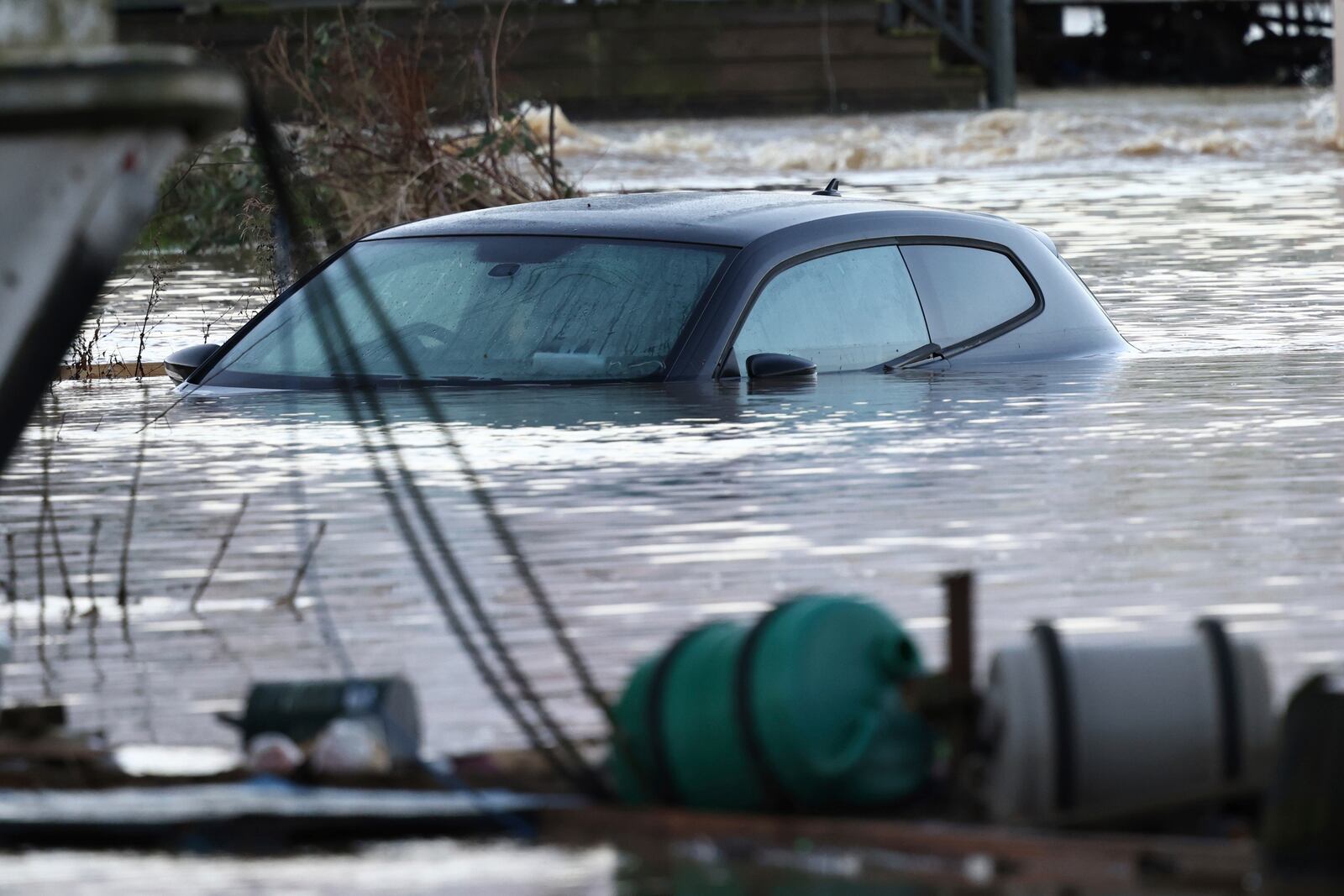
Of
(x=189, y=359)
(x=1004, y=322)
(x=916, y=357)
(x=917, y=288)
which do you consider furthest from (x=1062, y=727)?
(x=189, y=359)

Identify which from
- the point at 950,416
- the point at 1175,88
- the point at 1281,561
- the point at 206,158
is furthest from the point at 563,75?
the point at 1281,561

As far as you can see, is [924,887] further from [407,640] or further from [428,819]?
[407,640]

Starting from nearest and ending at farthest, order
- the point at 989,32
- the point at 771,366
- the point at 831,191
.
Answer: the point at 771,366 → the point at 831,191 → the point at 989,32

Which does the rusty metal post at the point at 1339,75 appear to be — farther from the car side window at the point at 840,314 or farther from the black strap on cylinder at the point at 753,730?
the black strap on cylinder at the point at 753,730

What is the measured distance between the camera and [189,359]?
9.86 meters

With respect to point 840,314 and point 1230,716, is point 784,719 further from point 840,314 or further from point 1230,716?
point 840,314

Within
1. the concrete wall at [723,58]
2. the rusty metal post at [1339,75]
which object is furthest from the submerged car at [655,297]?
the concrete wall at [723,58]

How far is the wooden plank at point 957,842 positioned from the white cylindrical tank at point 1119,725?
0.11 m

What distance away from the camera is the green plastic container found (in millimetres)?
4289

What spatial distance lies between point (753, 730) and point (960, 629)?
0.48 meters

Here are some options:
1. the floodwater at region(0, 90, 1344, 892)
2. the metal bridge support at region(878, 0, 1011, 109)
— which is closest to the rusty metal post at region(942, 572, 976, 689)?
the floodwater at region(0, 90, 1344, 892)

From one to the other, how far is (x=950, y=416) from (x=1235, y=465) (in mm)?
1222

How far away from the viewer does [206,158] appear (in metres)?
20.3

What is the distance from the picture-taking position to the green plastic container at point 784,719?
14.1ft
